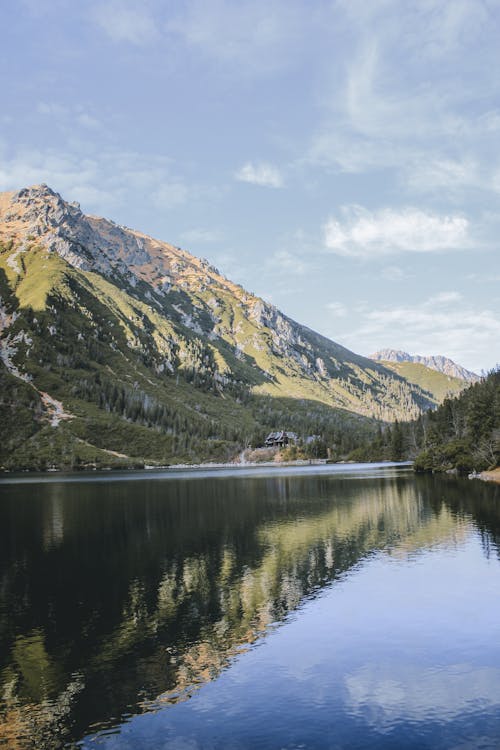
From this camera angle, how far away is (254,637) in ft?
113

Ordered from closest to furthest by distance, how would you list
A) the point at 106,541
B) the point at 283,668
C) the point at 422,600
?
1. the point at 283,668
2. the point at 422,600
3. the point at 106,541

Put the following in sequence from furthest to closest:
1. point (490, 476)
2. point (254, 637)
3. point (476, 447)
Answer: point (476, 447) < point (490, 476) < point (254, 637)

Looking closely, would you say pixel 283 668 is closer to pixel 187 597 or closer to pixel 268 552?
pixel 187 597

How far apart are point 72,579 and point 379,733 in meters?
34.2

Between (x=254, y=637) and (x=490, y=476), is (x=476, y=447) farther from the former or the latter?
(x=254, y=637)

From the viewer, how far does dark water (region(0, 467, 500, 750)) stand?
23953mm

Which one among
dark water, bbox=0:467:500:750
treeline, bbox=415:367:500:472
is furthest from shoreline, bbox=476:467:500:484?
dark water, bbox=0:467:500:750

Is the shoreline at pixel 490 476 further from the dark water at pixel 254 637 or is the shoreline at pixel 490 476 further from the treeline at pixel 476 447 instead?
the dark water at pixel 254 637

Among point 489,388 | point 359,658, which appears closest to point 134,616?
point 359,658

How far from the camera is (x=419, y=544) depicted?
62.5 metres

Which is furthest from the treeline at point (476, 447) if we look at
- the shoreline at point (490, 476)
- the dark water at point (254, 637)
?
the dark water at point (254, 637)

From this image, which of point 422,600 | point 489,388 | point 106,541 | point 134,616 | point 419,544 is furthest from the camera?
point 489,388

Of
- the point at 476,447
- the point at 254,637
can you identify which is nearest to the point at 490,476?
the point at 476,447

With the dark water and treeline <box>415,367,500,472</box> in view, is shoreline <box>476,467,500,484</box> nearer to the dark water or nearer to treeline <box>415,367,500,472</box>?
treeline <box>415,367,500,472</box>
